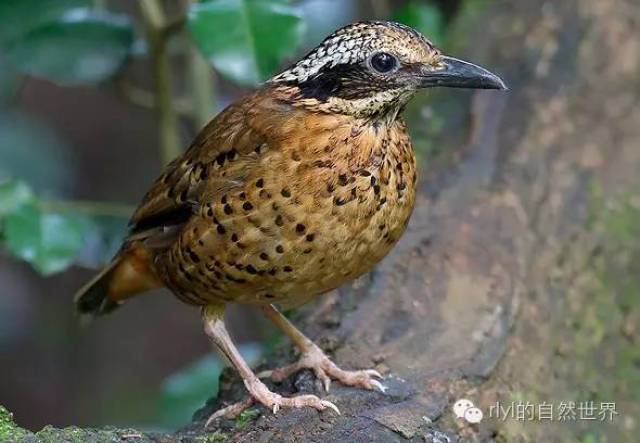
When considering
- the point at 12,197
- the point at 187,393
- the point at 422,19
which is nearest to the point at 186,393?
the point at 187,393

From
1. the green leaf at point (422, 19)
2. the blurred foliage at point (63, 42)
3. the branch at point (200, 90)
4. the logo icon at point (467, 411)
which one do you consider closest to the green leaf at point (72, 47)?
the blurred foliage at point (63, 42)

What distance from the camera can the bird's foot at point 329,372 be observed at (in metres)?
A: 3.67

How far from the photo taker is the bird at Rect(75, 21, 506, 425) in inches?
132

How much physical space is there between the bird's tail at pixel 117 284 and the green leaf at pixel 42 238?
0.17 metres

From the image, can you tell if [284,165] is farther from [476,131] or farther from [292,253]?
[476,131]

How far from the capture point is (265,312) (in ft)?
13.6

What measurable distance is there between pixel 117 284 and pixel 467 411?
1563 mm

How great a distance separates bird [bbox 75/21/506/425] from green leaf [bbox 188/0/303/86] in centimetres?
43

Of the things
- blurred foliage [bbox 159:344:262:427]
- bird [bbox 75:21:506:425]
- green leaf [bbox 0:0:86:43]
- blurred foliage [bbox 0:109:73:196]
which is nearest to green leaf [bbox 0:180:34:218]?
green leaf [bbox 0:0:86:43]

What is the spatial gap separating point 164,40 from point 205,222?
1.64 m

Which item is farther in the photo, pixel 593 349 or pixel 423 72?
pixel 593 349

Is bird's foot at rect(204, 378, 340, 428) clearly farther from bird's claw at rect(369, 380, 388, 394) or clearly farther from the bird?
bird's claw at rect(369, 380, 388, 394)

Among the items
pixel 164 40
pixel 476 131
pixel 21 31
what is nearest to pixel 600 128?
pixel 476 131

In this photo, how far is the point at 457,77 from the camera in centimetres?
344
